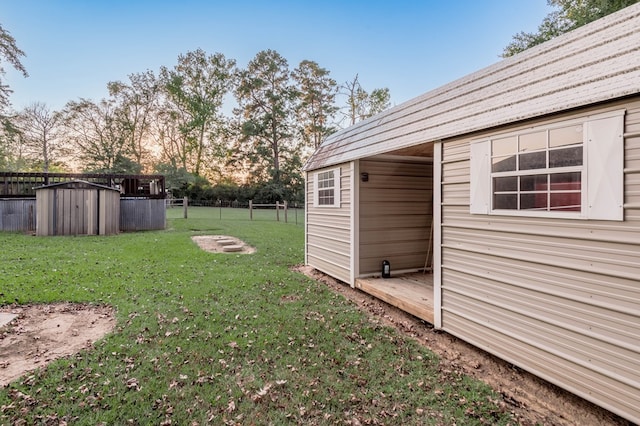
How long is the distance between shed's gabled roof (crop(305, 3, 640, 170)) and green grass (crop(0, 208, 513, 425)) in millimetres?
2581

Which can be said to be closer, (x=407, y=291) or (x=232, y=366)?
(x=232, y=366)

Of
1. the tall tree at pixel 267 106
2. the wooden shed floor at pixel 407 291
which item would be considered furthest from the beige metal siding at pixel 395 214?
the tall tree at pixel 267 106

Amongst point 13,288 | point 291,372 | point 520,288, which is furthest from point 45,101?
point 520,288

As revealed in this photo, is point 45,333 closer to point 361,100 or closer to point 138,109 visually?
point 361,100

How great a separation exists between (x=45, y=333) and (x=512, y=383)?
205 inches

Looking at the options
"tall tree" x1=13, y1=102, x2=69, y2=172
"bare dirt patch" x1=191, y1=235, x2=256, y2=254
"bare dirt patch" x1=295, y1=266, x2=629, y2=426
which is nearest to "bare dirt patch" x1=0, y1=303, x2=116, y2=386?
"bare dirt patch" x1=295, y1=266, x2=629, y2=426

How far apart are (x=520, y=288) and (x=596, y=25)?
8.21 ft

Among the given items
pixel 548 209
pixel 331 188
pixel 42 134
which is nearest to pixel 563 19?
pixel 331 188

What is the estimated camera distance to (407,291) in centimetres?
476

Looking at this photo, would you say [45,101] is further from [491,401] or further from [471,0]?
[491,401]

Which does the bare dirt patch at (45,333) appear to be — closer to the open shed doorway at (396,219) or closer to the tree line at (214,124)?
the open shed doorway at (396,219)

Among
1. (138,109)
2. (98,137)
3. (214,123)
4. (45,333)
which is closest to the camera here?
(45,333)

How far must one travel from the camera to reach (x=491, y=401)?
2.48 m

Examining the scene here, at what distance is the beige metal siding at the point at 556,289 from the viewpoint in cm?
213
